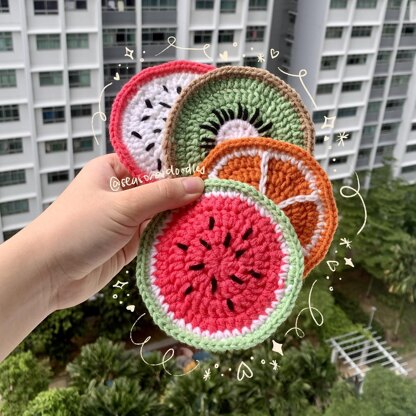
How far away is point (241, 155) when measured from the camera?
2.25 feet

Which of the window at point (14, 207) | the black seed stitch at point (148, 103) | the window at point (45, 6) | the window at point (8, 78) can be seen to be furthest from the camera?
the window at point (14, 207)

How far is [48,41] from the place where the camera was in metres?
2.34

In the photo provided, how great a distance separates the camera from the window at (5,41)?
2.25 m

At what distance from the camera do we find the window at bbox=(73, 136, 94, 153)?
105 inches

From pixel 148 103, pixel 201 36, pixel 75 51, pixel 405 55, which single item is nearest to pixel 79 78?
pixel 75 51

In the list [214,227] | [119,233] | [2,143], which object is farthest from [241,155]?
[2,143]

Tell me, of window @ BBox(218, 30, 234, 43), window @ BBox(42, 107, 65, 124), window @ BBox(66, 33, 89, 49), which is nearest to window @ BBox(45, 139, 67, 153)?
window @ BBox(42, 107, 65, 124)

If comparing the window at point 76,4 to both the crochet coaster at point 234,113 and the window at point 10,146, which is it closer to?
the window at point 10,146

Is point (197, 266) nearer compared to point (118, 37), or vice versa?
point (197, 266)

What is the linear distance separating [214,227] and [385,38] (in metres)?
2.70

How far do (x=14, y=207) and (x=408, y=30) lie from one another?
2.41 metres

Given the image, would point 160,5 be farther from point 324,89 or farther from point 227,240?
point 227,240

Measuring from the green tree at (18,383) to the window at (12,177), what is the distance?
859mm

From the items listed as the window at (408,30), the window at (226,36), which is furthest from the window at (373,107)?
the window at (226,36)
